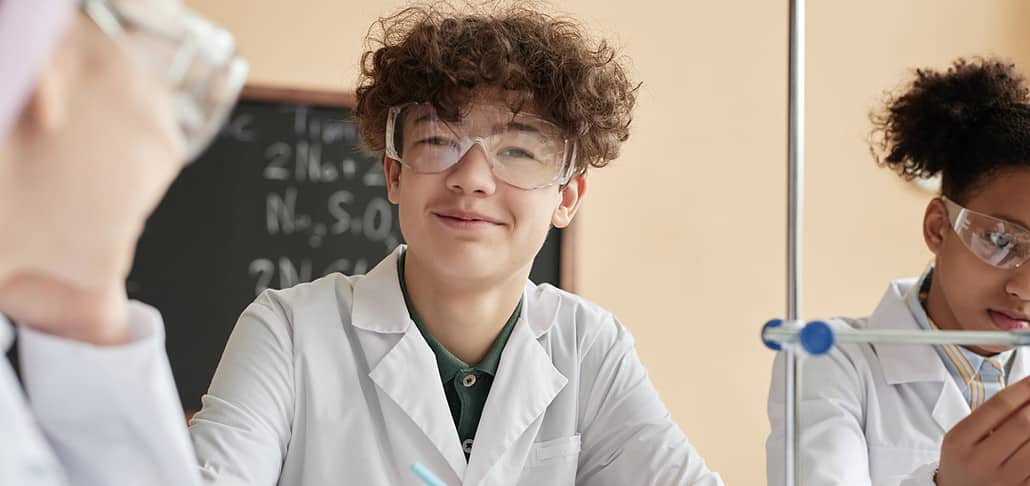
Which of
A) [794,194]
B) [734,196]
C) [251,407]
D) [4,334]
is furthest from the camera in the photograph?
[734,196]

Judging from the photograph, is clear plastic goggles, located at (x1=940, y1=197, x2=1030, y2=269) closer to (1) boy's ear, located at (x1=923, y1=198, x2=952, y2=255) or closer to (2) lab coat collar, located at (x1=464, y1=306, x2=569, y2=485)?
(1) boy's ear, located at (x1=923, y1=198, x2=952, y2=255)

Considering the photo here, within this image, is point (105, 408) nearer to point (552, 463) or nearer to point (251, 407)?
point (251, 407)

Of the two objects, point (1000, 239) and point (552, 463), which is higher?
point (1000, 239)

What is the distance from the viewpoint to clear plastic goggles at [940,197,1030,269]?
5.10ft

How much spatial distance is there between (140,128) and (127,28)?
65 millimetres

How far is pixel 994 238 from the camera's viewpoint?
156 centimetres

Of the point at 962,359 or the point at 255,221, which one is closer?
the point at 962,359

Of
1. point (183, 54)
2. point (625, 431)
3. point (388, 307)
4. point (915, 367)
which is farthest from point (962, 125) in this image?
point (183, 54)

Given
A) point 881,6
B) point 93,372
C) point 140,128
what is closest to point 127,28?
point 140,128

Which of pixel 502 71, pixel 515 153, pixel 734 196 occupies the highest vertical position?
pixel 502 71

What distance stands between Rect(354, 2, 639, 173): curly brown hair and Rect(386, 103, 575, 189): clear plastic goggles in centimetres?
2

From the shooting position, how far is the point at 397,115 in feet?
5.47

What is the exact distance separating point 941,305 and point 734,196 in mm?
1544

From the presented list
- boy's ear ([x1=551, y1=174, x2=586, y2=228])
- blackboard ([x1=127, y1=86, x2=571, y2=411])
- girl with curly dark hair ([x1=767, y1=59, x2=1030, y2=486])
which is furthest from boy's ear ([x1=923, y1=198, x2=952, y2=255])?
blackboard ([x1=127, y1=86, x2=571, y2=411])
